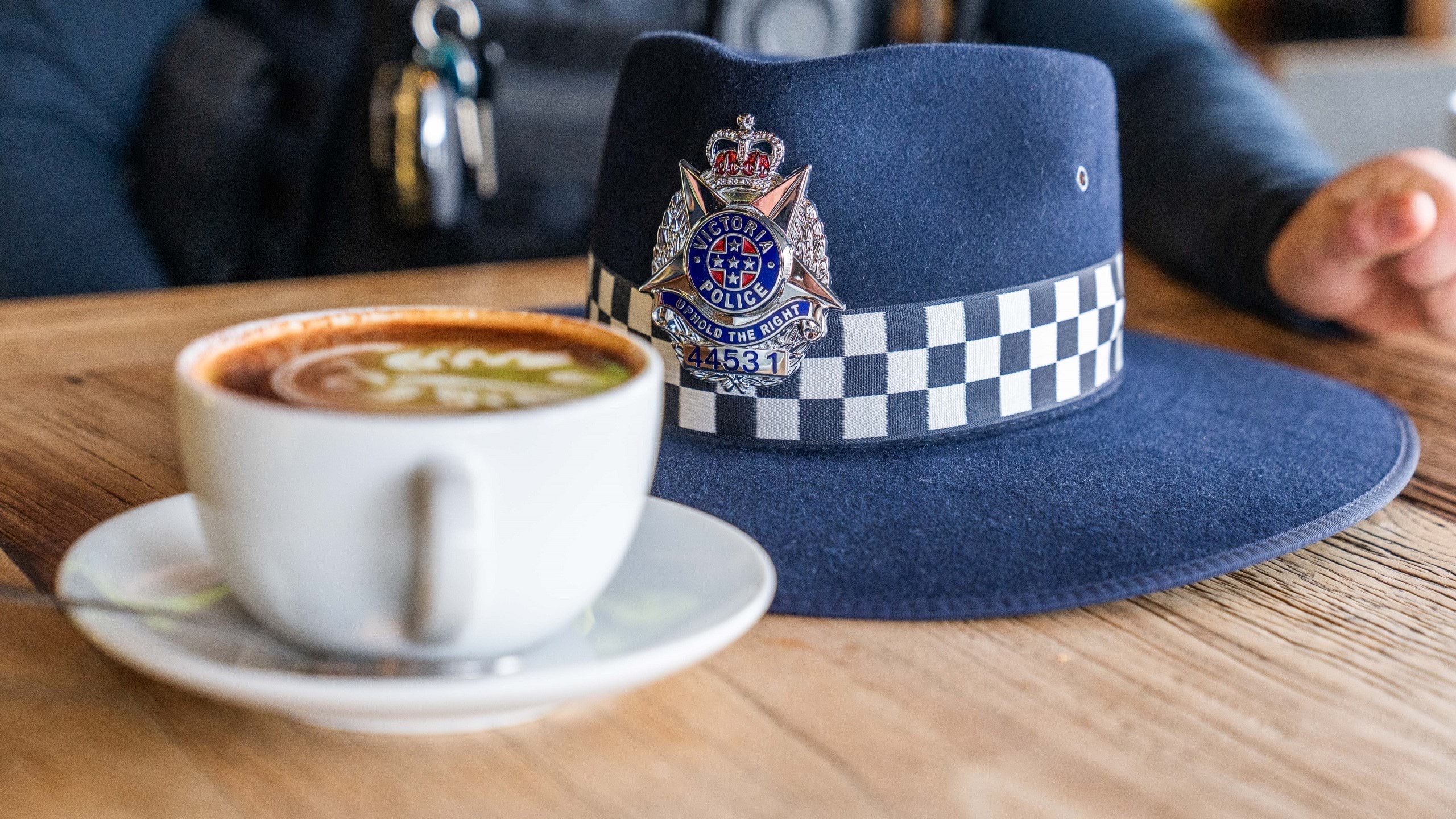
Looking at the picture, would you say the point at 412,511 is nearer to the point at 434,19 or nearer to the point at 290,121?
the point at 434,19

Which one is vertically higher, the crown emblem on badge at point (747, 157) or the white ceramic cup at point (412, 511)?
the crown emblem on badge at point (747, 157)

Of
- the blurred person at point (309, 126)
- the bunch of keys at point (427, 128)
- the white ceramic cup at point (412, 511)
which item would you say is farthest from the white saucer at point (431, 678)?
the blurred person at point (309, 126)

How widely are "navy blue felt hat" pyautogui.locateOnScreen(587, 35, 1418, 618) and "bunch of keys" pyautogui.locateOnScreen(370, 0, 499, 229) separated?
0.52m

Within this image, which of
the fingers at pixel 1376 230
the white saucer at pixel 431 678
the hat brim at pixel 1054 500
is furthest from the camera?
the fingers at pixel 1376 230

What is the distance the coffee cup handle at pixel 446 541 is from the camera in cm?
29

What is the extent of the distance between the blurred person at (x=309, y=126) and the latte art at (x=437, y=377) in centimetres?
81

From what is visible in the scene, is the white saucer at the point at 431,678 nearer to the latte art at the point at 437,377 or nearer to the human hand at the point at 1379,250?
the latte art at the point at 437,377

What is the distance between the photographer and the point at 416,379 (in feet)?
1.19

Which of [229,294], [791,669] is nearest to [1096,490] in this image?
Result: [791,669]

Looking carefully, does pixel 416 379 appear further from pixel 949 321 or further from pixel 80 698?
pixel 949 321

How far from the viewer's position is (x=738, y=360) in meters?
0.52


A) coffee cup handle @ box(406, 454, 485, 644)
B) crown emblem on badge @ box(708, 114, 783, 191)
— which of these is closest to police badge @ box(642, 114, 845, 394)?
crown emblem on badge @ box(708, 114, 783, 191)

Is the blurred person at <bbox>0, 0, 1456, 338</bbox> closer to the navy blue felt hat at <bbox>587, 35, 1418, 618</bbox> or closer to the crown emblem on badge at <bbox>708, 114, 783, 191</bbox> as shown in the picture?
the navy blue felt hat at <bbox>587, 35, 1418, 618</bbox>

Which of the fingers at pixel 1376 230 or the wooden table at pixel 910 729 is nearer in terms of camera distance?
the wooden table at pixel 910 729
